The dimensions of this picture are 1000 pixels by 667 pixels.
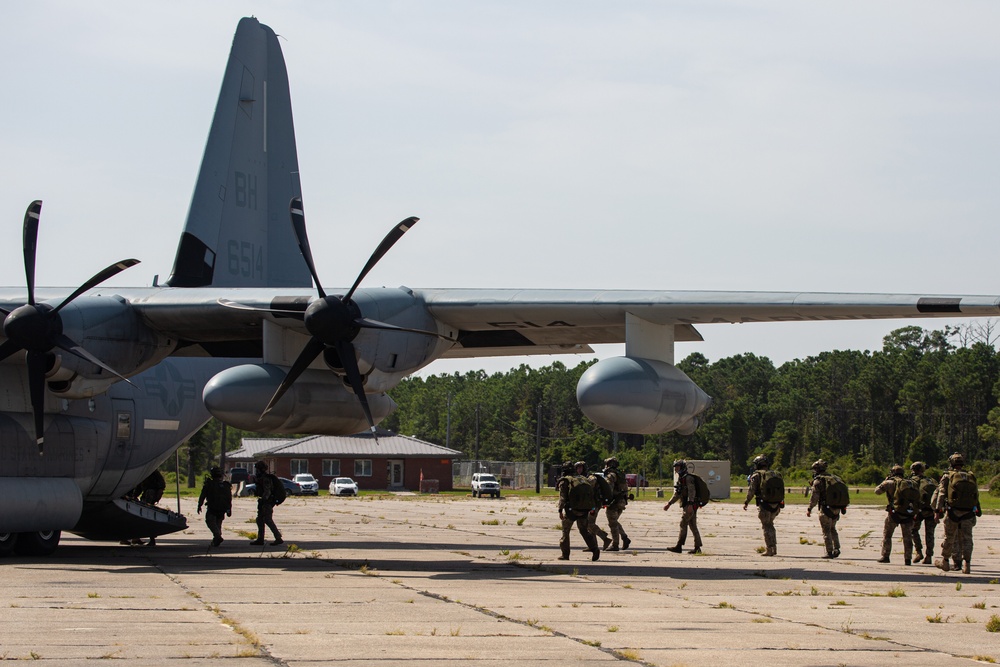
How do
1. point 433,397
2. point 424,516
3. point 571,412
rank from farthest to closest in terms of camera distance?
point 433,397 < point 571,412 < point 424,516

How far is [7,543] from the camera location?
19.3m

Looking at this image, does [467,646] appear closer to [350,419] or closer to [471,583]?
[471,583]

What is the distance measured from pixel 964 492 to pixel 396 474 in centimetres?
7686

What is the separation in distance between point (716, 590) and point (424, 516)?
84.5 ft

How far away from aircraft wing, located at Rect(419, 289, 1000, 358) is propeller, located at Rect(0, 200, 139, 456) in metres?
5.01

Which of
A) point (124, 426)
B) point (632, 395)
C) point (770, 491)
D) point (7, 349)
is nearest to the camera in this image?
point (632, 395)

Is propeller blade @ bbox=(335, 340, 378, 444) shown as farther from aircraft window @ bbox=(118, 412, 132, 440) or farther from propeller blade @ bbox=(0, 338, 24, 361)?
aircraft window @ bbox=(118, 412, 132, 440)

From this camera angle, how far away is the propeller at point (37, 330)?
16.9 metres

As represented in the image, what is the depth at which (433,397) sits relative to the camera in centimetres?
18100

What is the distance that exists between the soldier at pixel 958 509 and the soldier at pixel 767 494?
9.76ft

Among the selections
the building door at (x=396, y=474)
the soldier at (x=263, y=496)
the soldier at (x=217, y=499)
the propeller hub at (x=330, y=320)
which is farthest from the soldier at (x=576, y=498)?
the building door at (x=396, y=474)

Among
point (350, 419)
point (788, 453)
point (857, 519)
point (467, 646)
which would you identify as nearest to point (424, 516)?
point (857, 519)

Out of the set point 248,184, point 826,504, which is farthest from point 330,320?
point 826,504

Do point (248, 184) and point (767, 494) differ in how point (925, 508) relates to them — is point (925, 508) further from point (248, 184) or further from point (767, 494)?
point (248, 184)
